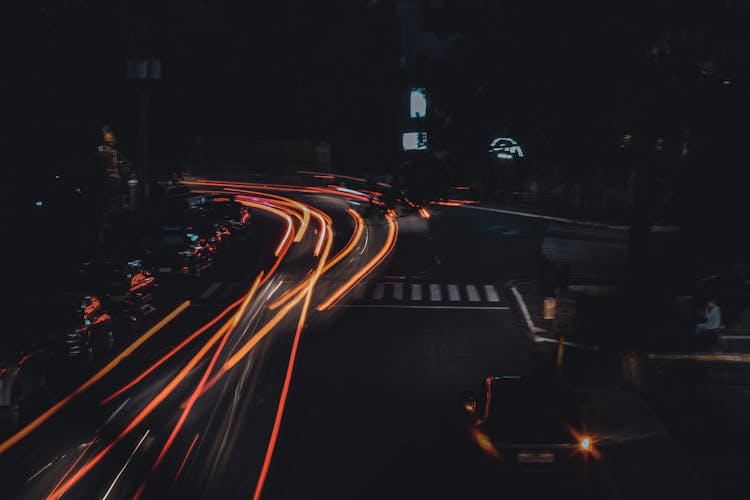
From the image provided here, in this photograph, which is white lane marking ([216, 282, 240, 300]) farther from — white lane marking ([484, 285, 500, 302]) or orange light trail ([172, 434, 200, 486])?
orange light trail ([172, 434, 200, 486])

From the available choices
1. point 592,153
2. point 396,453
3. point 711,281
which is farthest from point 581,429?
point 711,281

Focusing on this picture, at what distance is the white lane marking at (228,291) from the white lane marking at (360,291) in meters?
4.48

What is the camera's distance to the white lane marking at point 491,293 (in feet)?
116

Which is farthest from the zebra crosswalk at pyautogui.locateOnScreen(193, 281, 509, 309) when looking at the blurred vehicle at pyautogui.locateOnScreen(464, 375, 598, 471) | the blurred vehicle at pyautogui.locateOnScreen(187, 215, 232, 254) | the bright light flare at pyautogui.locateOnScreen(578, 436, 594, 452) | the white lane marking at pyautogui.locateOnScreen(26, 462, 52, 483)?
the bright light flare at pyautogui.locateOnScreen(578, 436, 594, 452)

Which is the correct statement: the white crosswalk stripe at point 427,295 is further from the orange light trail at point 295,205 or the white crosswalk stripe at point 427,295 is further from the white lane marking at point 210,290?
the orange light trail at point 295,205

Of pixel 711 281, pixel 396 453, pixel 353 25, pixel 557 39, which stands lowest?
pixel 396 453

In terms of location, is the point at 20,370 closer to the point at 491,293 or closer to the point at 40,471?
the point at 40,471

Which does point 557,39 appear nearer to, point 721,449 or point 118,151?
point 721,449

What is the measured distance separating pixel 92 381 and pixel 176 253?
15640 millimetres

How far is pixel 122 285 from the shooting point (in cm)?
Result: 2938

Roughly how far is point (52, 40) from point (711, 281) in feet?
76.9

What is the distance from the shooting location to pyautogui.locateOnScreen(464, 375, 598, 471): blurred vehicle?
15.0 metres

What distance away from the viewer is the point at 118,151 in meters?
50.7

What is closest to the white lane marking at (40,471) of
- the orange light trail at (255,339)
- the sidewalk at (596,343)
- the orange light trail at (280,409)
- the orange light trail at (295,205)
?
the orange light trail at (280,409)
